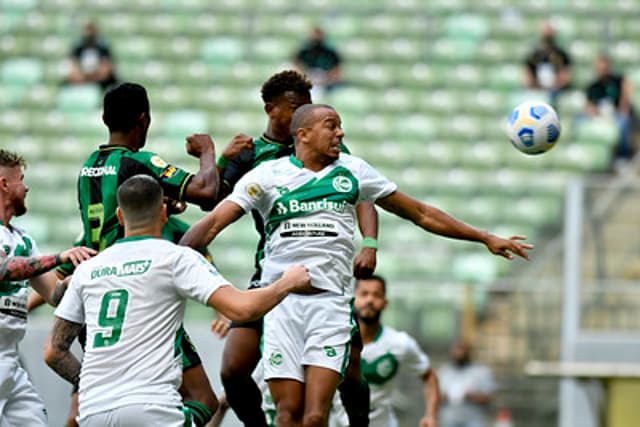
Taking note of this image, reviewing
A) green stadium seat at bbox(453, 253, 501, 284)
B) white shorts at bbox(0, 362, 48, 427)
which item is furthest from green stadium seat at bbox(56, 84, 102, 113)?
white shorts at bbox(0, 362, 48, 427)

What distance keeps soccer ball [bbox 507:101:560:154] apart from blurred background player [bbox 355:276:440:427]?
1923 mm

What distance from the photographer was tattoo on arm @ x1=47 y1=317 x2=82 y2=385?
6703 millimetres

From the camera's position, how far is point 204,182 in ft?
24.7

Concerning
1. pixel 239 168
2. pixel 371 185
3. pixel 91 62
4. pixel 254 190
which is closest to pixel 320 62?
pixel 91 62

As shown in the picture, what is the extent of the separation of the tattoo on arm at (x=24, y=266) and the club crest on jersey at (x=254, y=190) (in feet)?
3.52

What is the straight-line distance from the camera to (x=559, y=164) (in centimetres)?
1919

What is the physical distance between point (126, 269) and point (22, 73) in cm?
1551

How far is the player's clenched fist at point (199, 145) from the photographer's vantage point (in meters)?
7.68

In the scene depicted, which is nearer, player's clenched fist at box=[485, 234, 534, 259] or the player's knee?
the player's knee

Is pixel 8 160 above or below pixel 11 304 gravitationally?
above

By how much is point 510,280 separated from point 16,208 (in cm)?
881

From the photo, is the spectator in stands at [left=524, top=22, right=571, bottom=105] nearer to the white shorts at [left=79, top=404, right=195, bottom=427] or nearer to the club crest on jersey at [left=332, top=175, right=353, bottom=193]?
the club crest on jersey at [left=332, top=175, right=353, bottom=193]

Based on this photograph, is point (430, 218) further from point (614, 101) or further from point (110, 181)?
point (614, 101)

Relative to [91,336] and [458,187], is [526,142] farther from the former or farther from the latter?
[458,187]
